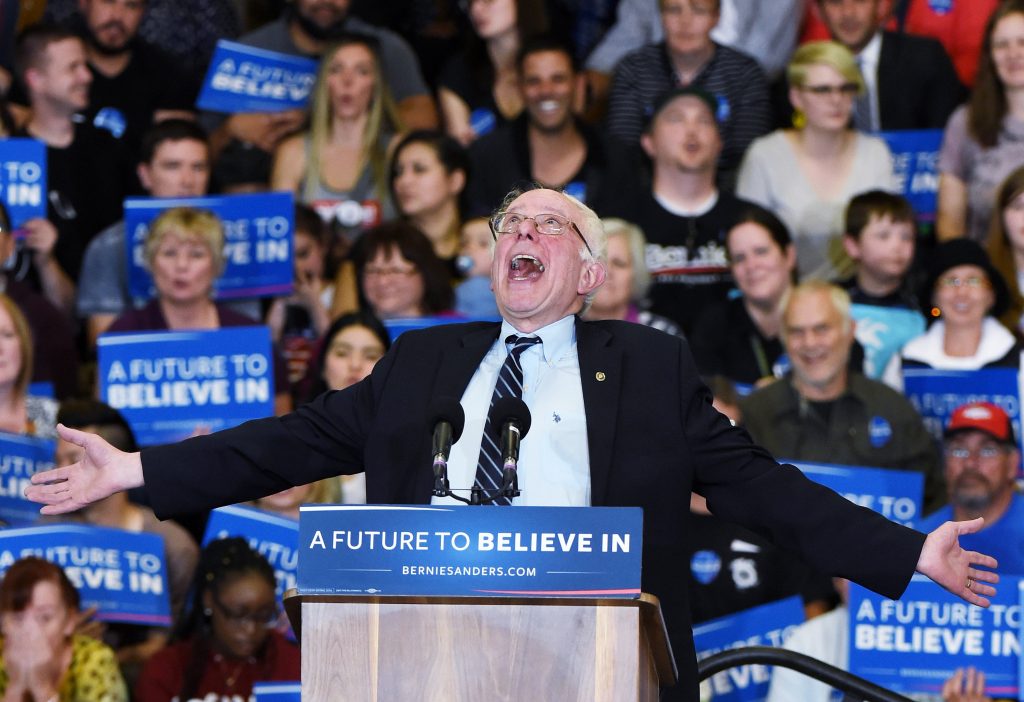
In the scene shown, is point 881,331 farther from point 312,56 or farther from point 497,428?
point 497,428

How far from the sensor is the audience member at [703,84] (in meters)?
7.55

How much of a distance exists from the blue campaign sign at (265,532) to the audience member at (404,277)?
1211 millimetres

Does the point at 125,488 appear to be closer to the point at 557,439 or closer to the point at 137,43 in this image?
the point at 557,439

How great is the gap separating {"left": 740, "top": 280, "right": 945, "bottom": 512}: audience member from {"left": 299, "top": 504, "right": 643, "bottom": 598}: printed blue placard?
3190mm

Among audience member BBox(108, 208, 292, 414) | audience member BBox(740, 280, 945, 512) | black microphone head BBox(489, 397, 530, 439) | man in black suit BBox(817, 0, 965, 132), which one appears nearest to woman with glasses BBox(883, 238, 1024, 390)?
audience member BBox(740, 280, 945, 512)

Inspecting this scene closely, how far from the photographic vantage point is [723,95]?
24.8 ft

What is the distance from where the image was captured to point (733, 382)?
631 cm

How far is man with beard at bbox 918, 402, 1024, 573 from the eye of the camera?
550 centimetres

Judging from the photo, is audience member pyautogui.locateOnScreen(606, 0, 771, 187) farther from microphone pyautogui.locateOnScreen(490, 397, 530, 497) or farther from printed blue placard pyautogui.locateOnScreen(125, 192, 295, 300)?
microphone pyautogui.locateOnScreen(490, 397, 530, 497)

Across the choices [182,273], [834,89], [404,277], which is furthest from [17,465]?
[834,89]

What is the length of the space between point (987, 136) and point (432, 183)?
216 centimetres

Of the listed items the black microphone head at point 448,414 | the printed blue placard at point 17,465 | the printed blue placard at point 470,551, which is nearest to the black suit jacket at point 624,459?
the black microphone head at point 448,414

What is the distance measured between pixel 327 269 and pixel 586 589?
445 cm

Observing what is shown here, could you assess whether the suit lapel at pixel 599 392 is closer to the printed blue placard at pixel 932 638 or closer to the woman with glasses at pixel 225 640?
the printed blue placard at pixel 932 638
